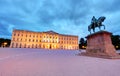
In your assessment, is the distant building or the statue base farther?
the distant building

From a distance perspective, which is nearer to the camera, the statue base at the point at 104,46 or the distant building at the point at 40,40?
the statue base at the point at 104,46

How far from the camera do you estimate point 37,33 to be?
59.8m

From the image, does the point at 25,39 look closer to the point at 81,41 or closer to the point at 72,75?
the point at 81,41

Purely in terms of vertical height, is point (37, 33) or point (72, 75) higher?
point (37, 33)

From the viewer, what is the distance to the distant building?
55188 mm

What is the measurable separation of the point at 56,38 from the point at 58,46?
6013 millimetres

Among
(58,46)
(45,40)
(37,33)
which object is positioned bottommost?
(58,46)

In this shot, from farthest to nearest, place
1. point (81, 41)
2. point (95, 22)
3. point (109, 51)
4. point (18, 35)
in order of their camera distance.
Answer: point (81, 41) < point (18, 35) < point (95, 22) < point (109, 51)

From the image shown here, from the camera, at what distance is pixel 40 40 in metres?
60.4

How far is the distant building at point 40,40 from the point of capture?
55188 mm

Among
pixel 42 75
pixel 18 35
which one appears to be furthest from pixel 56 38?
pixel 42 75

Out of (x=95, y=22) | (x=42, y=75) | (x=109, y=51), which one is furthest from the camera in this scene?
(x=95, y=22)

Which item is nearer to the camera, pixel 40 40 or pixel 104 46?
pixel 104 46

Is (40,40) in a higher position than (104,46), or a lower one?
higher
